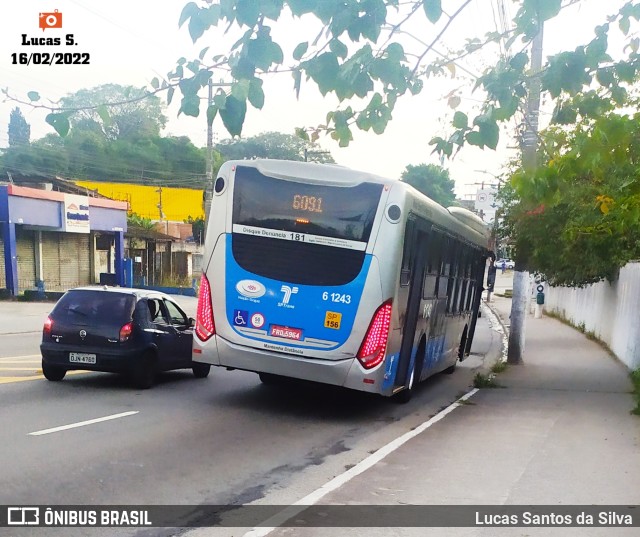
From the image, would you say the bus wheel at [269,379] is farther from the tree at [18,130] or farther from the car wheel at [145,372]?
the tree at [18,130]

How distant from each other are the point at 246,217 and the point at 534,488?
5.50 m

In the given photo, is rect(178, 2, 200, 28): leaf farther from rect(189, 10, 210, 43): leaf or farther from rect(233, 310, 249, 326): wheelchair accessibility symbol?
rect(233, 310, 249, 326): wheelchair accessibility symbol

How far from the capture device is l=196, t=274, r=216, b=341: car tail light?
1113 centimetres

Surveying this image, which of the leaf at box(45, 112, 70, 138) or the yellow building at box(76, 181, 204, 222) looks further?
the yellow building at box(76, 181, 204, 222)

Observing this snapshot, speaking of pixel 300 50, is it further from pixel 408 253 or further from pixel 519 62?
pixel 408 253

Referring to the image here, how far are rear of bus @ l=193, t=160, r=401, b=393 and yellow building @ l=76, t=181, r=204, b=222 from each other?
56071mm

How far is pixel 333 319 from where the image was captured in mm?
10594

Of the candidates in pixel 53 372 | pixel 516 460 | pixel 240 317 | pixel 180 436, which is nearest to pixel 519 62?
pixel 516 460

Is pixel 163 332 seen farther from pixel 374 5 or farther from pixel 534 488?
pixel 374 5

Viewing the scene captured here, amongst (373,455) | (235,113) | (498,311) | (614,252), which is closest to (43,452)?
(373,455)

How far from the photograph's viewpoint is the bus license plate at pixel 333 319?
10.6 m

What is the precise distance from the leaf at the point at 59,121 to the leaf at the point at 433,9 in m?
2.26

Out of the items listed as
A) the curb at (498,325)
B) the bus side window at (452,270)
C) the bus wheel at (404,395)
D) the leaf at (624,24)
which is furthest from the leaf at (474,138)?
the curb at (498,325)

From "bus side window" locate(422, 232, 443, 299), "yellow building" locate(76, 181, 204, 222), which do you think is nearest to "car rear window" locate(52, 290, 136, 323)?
"bus side window" locate(422, 232, 443, 299)
